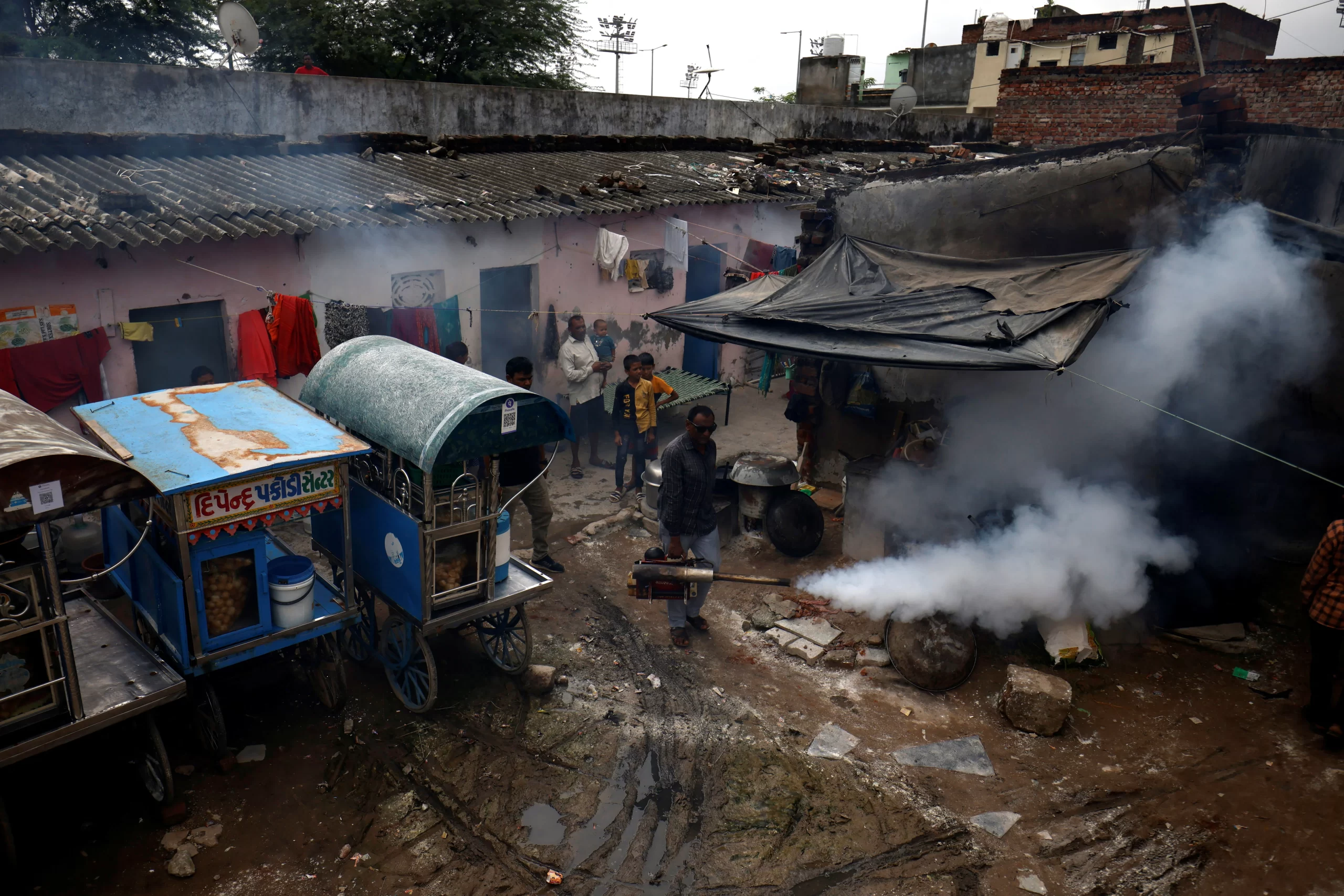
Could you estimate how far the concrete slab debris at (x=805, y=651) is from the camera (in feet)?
23.0

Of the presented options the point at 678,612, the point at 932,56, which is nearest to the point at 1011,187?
the point at 678,612

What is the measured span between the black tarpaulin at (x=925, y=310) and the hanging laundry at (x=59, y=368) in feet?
16.7

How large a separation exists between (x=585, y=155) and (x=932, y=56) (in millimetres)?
22730

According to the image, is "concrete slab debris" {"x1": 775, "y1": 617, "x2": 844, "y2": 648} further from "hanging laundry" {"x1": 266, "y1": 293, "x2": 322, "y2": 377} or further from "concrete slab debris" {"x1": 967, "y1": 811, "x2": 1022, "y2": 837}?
"hanging laundry" {"x1": 266, "y1": 293, "x2": 322, "y2": 377}

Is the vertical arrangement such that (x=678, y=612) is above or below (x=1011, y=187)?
below

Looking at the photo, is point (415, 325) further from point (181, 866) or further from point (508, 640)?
point (181, 866)

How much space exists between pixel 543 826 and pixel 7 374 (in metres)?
5.87

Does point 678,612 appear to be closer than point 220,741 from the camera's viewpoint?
No

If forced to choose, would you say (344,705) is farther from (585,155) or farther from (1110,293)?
(585,155)

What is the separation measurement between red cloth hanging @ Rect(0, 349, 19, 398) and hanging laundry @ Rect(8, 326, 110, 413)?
18 mm

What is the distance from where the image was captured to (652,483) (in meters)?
9.23

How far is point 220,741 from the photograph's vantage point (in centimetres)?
542

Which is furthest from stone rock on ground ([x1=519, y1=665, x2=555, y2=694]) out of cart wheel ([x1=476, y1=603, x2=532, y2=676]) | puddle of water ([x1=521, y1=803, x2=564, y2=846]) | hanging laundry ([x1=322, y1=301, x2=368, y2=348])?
hanging laundry ([x1=322, y1=301, x2=368, y2=348])

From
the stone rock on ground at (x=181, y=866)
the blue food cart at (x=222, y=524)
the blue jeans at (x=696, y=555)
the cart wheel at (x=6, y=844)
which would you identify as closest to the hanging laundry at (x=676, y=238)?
the blue jeans at (x=696, y=555)
